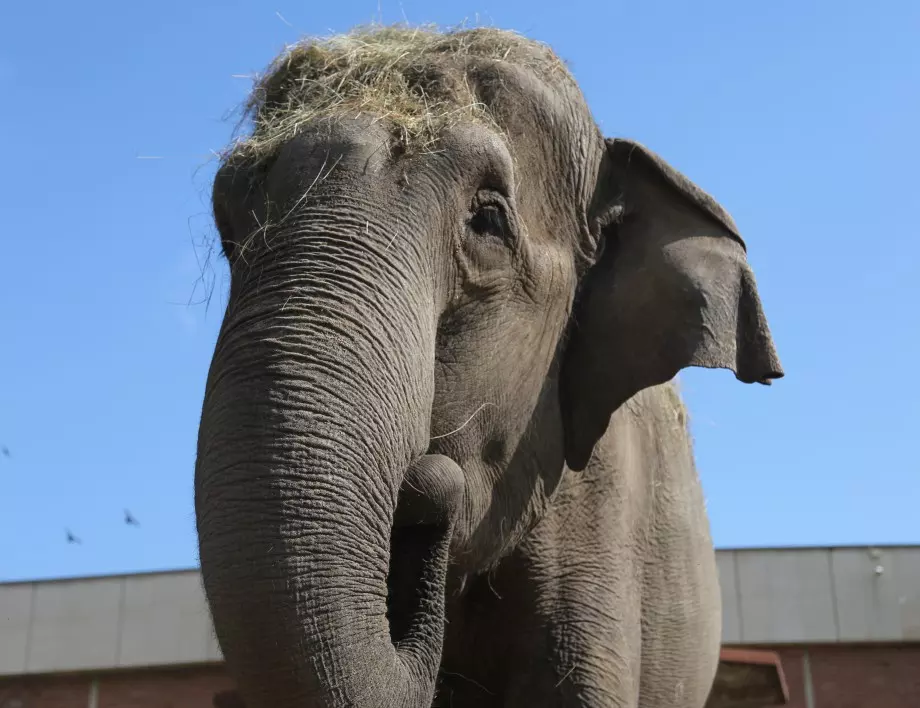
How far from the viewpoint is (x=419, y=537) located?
3498mm

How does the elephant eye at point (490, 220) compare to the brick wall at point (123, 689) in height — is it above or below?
above

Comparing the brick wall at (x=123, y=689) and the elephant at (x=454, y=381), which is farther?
the brick wall at (x=123, y=689)

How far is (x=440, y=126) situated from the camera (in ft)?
12.2

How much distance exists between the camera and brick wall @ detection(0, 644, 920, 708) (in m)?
16.4

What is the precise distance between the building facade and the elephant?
11.5m

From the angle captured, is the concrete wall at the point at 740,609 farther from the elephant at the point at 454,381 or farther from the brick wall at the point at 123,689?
the elephant at the point at 454,381

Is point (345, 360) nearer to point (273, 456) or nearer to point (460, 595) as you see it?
point (273, 456)

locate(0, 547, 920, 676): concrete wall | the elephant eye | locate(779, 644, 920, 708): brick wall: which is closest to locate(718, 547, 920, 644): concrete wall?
locate(0, 547, 920, 676): concrete wall

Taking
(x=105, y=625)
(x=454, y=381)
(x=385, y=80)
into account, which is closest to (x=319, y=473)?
(x=454, y=381)

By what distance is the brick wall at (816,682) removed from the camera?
53.9 ft

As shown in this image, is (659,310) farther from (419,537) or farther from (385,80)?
(419,537)

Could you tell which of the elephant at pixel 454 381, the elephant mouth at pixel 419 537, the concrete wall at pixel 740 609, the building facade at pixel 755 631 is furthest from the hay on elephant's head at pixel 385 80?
the concrete wall at pixel 740 609

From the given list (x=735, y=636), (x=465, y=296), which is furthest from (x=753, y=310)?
(x=735, y=636)

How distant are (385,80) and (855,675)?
14.5 meters
